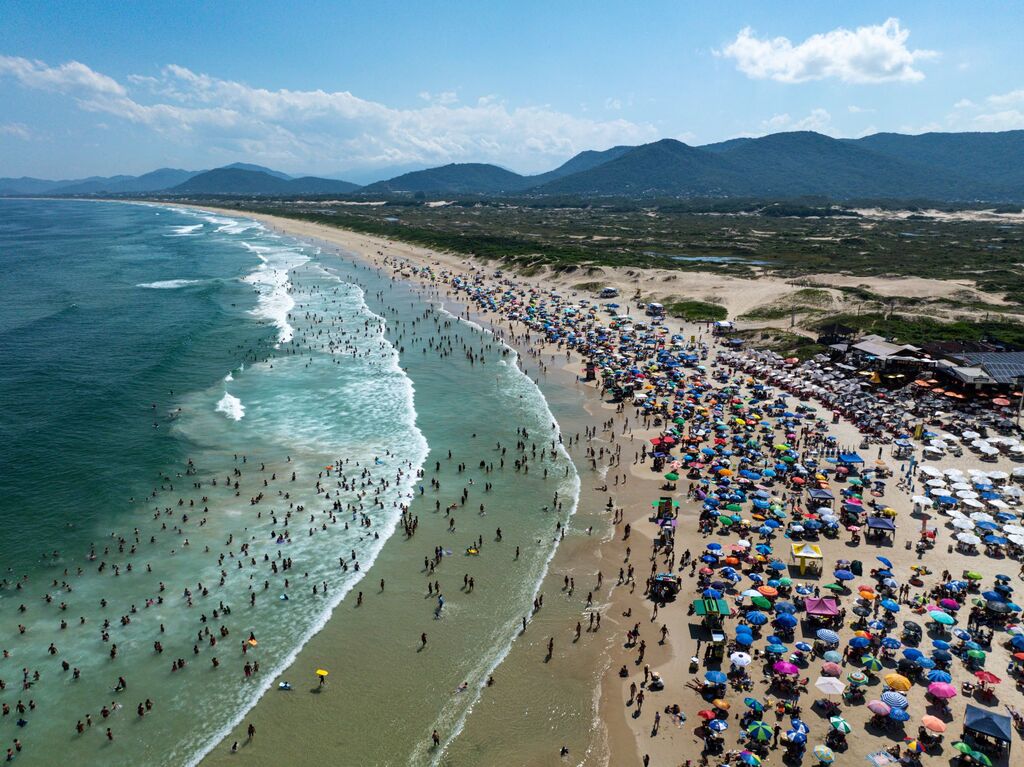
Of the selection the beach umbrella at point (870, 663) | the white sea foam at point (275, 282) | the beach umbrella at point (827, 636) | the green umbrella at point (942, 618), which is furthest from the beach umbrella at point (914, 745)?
the white sea foam at point (275, 282)

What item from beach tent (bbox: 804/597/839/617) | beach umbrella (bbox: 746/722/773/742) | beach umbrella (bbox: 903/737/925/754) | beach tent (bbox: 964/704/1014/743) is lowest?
beach umbrella (bbox: 903/737/925/754)

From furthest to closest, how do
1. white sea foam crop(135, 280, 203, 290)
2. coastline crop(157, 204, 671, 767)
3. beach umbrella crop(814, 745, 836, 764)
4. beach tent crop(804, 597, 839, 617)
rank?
white sea foam crop(135, 280, 203, 290) → beach tent crop(804, 597, 839, 617) → coastline crop(157, 204, 671, 767) → beach umbrella crop(814, 745, 836, 764)

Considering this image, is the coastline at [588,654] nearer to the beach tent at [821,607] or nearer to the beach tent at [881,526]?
the beach tent at [821,607]

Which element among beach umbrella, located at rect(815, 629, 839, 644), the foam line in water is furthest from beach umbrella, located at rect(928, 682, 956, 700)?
the foam line in water

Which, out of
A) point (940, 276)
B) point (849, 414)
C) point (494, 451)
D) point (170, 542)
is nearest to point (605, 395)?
point (494, 451)

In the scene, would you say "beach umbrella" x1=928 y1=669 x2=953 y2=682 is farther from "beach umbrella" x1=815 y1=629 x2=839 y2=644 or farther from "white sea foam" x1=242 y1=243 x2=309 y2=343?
"white sea foam" x1=242 y1=243 x2=309 y2=343

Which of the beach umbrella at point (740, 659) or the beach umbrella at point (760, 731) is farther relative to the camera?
the beach umbrella at point (740, 659)
